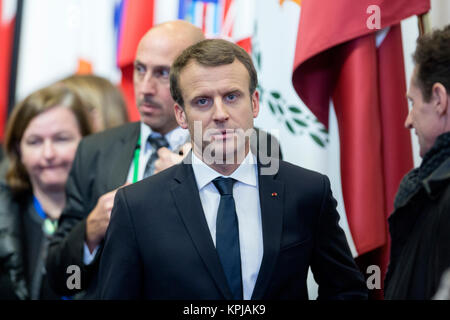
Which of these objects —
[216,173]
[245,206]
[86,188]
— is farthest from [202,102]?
[86,188]

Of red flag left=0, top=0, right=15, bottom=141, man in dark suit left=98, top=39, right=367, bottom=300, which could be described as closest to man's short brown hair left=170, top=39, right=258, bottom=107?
man in dark suit left=98, top=39, right=367, bottom=300

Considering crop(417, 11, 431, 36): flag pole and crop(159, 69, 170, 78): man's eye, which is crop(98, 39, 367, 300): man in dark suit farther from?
crop(417, 11, 431, 36): flag pole

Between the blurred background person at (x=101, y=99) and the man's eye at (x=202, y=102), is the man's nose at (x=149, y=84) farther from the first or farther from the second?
the blurred background person at (x=101, y=99)

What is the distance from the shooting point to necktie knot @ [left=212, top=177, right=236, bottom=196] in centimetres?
163

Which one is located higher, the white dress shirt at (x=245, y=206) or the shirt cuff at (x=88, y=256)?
the white dress shirt at (x=245, y=206)

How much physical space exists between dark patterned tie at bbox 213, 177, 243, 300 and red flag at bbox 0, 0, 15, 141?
4027 mm

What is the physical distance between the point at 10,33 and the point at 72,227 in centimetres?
352

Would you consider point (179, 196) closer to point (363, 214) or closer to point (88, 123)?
point (363, 214)

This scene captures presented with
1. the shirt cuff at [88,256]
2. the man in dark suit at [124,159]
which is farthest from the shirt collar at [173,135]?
the shirt cuff at [88,256]

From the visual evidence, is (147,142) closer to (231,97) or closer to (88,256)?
(88,256)

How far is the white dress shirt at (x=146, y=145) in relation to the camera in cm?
222

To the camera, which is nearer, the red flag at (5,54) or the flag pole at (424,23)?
the flag pole at (424,23)

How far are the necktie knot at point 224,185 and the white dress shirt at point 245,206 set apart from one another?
0.04 ft
